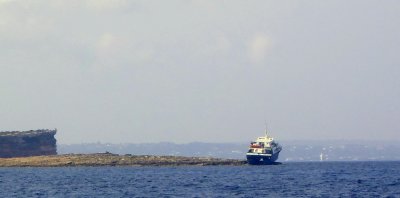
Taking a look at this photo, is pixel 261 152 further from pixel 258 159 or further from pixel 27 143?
pixel 27 143

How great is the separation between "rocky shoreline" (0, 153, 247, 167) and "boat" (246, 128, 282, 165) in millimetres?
4727

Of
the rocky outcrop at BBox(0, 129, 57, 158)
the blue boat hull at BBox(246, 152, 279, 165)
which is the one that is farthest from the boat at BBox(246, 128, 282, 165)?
the rocky outcrop at BBox(0, 129, 57, 158)

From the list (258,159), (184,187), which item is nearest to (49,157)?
(258,159)

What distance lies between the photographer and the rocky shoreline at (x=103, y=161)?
172m

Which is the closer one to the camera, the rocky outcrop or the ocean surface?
the ocean surface

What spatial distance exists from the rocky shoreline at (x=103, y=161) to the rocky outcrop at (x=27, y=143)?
30.8 feet

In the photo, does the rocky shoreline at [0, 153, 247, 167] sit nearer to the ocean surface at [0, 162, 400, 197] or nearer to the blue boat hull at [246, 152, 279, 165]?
the blue boat hull at [246, 152, 279, 165]

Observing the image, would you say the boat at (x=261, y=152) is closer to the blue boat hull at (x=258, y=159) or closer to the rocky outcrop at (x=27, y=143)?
the blue boat hull at (x=258, y=159)

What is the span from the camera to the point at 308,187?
101 metres

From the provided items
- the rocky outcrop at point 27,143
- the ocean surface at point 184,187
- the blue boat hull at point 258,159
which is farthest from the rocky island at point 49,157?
the ocean surface at point 184,187

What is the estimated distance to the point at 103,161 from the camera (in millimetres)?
175750

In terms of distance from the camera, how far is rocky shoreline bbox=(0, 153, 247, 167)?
17241cm

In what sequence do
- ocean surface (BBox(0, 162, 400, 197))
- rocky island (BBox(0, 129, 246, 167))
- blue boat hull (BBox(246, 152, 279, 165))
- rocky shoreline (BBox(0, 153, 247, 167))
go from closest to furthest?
ocean surface (BBox(0, 162, 400, 197)) < rocky shoreline (BBox(0, 153, 247, 167)) < blue boat hull (BBox(246, 152, 279, 165)) < rocky island (BBox(0, 129, 246, 167))

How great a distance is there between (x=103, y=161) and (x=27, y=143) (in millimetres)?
23099
